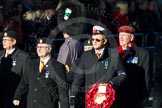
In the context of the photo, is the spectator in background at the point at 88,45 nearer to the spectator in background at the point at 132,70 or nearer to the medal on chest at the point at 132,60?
the spectator in background at the point at 132,70

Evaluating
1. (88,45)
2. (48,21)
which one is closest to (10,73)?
(88,45)

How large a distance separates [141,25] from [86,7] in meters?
2.28

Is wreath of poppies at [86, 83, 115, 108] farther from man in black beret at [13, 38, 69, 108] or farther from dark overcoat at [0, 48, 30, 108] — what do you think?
dark overcoat at [0, 48, 30, 108]

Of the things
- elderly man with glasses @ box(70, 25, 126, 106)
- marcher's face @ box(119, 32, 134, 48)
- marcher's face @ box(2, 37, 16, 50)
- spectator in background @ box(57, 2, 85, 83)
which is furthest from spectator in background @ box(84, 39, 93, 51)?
elderly man with glasses @ box(70, 25, 126, 106)

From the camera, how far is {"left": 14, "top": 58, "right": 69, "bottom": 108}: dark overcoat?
11539 mm

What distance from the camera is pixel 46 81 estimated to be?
11617 millimetres

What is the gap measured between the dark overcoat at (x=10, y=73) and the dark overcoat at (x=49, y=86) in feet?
4.14

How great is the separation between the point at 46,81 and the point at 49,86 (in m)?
0.10

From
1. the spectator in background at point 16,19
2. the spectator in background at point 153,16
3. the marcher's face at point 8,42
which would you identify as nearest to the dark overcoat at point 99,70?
the marcher's face at point 8,42

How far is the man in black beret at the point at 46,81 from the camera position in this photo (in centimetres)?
1155

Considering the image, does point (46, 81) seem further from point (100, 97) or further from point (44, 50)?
point (100, 97)

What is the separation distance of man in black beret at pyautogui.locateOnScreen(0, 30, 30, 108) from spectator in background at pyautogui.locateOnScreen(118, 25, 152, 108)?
1.95 metres

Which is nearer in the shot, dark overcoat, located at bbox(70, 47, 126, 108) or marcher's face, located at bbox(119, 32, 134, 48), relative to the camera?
dark overcoat, located at bbox(70, 47, 126, 108)

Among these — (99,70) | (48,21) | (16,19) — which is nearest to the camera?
(99,70)
